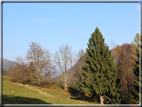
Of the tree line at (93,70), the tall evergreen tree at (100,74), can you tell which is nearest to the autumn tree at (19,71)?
the tree line at (93,70)

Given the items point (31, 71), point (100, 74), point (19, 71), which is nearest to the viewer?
point (100, 74)

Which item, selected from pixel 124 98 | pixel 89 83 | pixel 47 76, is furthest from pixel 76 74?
pixel 89 83

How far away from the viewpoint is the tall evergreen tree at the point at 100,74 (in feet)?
45.8

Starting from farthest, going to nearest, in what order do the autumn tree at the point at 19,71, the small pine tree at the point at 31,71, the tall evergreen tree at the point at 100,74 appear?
the autumn tree at the point at 19,71
the small pine tree at the point at 31,71
the tall evergreen tree at the point at 100,74

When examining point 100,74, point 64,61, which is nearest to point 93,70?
point 100,74

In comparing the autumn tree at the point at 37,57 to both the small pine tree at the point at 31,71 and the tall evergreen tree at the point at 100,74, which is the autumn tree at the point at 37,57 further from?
the tall evergreen tree at the point at 100,74

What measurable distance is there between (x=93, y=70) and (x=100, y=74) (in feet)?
3.69

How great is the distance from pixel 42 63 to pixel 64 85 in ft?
22.8

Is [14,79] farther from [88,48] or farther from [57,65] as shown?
[88,48]

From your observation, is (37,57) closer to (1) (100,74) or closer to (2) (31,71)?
(2) (31,71)

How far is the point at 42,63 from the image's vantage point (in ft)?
80.1

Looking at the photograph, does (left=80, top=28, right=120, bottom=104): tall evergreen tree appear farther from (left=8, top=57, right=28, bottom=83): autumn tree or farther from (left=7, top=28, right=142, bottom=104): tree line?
(left=8, top=57, right=28, bottom=83): autumn tree

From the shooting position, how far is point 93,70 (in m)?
15.0

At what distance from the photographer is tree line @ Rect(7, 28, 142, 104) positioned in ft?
46.4
